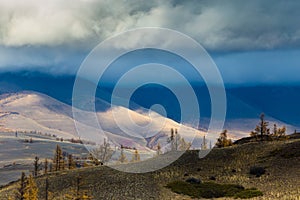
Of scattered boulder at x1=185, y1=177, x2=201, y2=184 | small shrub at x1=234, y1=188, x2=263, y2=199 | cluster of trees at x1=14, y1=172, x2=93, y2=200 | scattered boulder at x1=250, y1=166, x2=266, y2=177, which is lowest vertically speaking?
cluster of trees at x1=14, y1=172, x2=93, y2=200

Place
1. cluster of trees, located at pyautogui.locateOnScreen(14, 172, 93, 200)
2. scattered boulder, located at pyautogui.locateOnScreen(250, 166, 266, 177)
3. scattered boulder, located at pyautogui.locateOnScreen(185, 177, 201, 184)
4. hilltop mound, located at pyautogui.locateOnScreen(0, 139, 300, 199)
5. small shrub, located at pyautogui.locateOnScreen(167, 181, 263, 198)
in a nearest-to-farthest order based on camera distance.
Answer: small shrub, located at pyautogui.locateOnScreen(167, 181, 263, 198) < cluster of trees, located at pyautogui.locateOnScreen(14, 172, 93, 200) < hilltop mound, located at pyautogui.locateOnScreen(0, 139, 300, 199) < scattered boulder, located at pyautogui.locateOnScreen(185, 177, 201, 184) < scattered boulder, located at pyautogui.locateOnScreen(250, 166, 266, 177)

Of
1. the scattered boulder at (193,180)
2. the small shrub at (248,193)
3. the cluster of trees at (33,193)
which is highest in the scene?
the scattered boulder at (193,180)

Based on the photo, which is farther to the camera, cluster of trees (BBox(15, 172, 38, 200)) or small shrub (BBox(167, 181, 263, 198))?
cluster of trees (BBox(15, 172, 38, 200))

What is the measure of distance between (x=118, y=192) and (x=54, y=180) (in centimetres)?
2640

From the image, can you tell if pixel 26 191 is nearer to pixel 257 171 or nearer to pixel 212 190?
pixel 212 190

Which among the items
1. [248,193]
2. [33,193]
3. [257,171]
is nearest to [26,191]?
[33,193]

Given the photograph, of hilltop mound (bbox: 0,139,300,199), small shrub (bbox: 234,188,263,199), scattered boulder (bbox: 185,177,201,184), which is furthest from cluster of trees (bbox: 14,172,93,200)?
small shrub (bbox: 234,188,263,199)

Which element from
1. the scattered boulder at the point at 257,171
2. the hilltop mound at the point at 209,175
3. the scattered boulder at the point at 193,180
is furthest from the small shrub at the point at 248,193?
the scattered boulder at the point at 193,180

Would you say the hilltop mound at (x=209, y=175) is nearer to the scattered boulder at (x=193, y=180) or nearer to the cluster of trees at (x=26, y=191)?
the scattered boulder at (x=193, y=180)

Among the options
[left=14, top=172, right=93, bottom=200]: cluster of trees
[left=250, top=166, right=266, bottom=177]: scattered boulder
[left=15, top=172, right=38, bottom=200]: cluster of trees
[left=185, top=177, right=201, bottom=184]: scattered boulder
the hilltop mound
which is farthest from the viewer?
[left=250, top=166, right=266, bottom=177]: scattered boulder

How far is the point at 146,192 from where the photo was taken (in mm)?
94562

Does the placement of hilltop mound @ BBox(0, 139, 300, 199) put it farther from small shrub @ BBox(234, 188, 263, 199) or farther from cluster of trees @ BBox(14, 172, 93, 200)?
cluster of trees @ BBox(14, 172, 93, 200)

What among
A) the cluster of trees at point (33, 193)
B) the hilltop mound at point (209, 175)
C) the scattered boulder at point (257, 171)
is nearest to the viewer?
the cluster of trees at point (33, 193)

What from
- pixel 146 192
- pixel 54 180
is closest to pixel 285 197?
pixel 146 192
